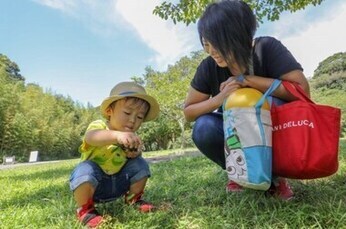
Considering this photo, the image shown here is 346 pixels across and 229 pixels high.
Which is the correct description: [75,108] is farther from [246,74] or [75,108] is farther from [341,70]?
[246,74]

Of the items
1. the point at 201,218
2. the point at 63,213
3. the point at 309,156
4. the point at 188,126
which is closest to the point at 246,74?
the point at 309,156

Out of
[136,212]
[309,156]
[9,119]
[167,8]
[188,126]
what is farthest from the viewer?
[188,126]

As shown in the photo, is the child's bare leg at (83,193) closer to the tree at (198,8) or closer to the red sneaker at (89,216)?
the red sneaker at (89,216)

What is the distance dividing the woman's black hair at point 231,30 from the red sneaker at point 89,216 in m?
A: 1.02

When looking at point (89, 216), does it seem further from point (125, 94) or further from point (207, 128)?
point (207, 128)

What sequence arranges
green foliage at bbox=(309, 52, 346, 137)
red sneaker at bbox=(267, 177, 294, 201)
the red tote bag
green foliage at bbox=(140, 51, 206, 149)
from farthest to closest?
green foliage at bbox=(309, 52, 346, 137) → green foliage at bbox=(140, 51, 206, 149) → red sneaker at bbox=(267, 177, 294, 201) → the red tote bag

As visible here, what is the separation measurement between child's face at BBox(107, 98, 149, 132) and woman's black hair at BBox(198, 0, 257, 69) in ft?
1.64

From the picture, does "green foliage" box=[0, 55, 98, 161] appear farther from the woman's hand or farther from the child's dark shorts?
the woman's hand

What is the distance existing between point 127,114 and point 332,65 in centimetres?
4282

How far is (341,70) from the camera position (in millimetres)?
37719

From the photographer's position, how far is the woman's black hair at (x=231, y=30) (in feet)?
6.03

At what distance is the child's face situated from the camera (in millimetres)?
1864

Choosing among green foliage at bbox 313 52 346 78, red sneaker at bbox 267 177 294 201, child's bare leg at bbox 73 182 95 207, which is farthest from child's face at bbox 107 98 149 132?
green foliage at bbox 313 52 346 78

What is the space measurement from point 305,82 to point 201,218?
883mm
